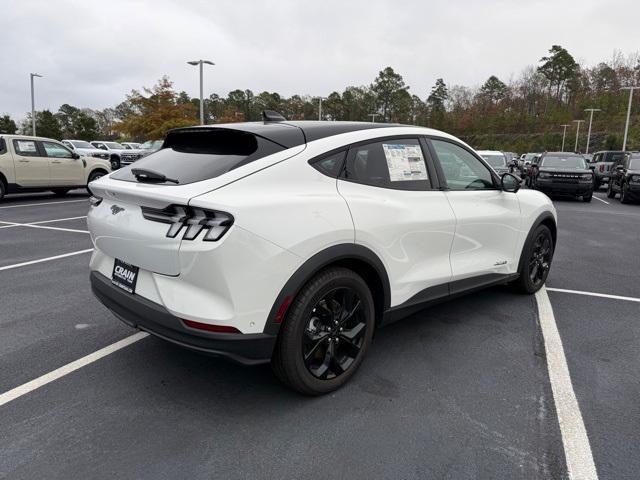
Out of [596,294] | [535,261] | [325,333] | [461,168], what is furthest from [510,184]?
[325,333]

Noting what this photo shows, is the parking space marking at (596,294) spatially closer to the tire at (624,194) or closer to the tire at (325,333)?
Answer: the tire at (325,333)

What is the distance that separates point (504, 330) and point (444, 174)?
4.77 feet

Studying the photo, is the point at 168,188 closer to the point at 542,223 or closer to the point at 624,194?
the point at 542,223

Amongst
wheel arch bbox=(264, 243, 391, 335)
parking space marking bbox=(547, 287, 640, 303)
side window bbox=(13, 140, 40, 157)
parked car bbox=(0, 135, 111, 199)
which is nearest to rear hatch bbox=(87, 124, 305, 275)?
wheel arch bbox=(264, 243, 391, 335)

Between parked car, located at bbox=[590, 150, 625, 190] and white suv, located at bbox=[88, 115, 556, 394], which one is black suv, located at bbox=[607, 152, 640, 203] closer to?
parked car, located at bbox=[590, 150, 625, 190]

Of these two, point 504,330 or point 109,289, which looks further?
point 504,330

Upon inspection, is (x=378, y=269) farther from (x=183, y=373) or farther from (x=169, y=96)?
(x=169, y=96)

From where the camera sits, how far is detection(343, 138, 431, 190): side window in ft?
10.2

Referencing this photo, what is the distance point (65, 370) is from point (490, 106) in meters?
83.2

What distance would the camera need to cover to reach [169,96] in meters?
35.5

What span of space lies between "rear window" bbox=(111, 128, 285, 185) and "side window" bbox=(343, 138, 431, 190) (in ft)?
1.79

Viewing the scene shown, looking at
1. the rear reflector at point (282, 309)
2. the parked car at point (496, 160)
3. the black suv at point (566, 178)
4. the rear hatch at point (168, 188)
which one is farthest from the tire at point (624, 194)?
the rear reflector at point (282, 309)

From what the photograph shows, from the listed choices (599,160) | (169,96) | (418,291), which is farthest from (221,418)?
(169,96)

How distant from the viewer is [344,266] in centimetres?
296
